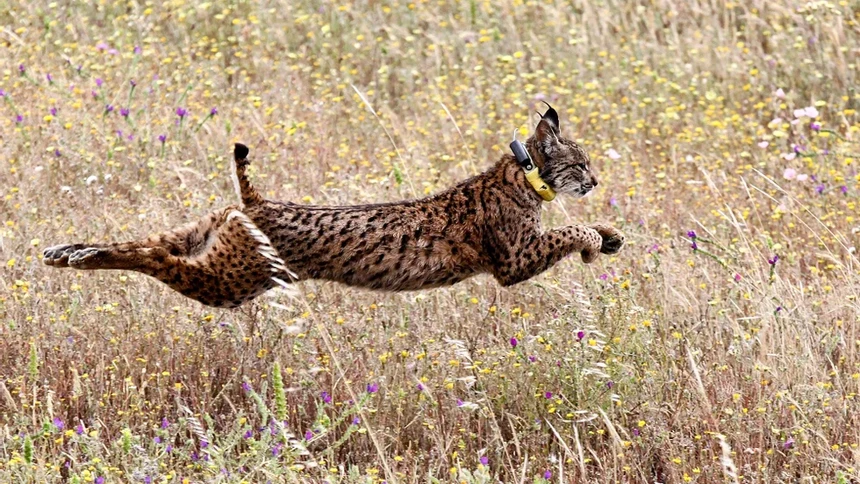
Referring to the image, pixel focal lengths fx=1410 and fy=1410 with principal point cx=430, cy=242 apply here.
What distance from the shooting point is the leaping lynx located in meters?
6.09

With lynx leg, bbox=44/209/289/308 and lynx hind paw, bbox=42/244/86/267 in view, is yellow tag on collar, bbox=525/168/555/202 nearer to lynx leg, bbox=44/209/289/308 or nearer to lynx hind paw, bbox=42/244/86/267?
lynx leg, bbox=44/209/289/308

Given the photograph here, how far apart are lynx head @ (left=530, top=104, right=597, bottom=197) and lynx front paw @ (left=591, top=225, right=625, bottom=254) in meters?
0.25

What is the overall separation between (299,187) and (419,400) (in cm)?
282

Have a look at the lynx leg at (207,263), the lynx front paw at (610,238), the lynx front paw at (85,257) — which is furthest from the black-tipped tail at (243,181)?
the lynx front paw at (610,238)

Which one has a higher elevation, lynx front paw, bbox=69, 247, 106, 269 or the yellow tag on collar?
lynx front paw, bbox=69, 247, 106, 269

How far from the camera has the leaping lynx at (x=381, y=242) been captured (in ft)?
20.0

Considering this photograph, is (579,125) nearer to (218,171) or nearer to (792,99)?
(792,99)

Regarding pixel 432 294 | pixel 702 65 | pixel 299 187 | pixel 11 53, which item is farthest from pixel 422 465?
pixel 11 53

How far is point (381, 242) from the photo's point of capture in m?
6.26

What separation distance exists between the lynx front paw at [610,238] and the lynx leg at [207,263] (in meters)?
1.56

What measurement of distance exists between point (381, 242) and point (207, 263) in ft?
2.52

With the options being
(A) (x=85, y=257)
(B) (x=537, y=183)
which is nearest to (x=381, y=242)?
(B) (x=537, y=183)

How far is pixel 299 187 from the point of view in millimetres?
8711

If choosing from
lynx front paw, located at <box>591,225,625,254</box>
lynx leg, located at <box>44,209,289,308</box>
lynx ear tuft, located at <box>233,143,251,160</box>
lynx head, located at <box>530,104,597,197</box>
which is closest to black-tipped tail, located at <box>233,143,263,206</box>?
lynx ear tuft, located at <box>233,143,251,160</box>
